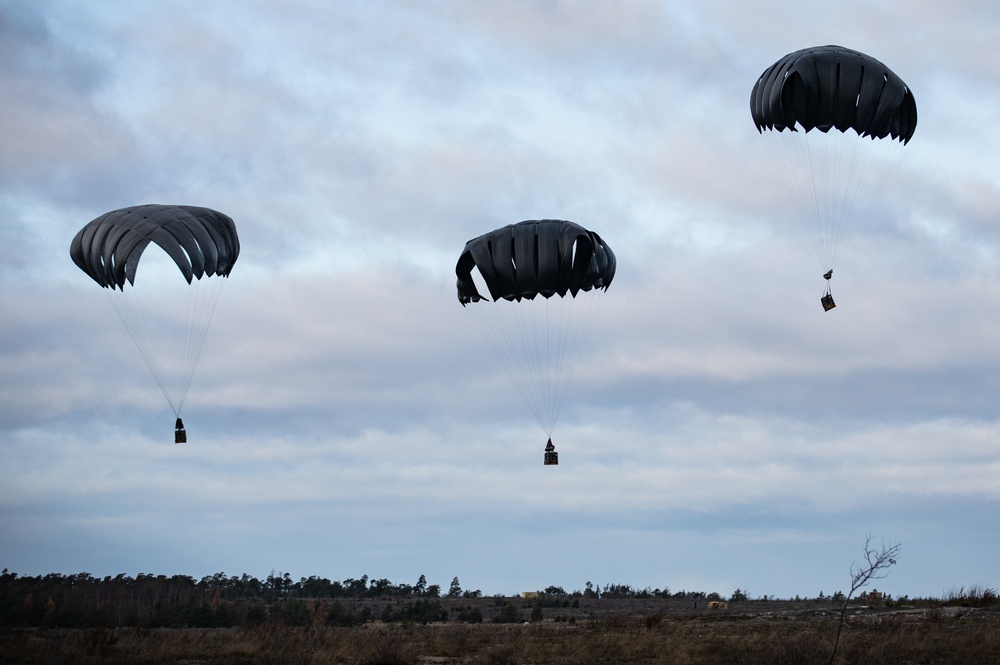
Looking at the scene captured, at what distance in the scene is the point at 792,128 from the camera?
132 feet

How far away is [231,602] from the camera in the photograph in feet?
231

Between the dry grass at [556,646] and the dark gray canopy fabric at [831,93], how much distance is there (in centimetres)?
1726

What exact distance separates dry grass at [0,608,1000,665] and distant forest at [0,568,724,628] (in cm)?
352

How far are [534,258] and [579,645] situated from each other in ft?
41.0

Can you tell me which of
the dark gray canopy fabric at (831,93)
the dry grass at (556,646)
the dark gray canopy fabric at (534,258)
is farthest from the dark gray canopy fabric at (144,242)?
the dark gray canopy fabric at (831,93)

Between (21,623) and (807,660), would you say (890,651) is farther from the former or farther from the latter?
(21,623)

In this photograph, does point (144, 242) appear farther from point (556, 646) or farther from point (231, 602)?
point (231, 602)

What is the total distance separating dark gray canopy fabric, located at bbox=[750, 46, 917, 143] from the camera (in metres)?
39.4

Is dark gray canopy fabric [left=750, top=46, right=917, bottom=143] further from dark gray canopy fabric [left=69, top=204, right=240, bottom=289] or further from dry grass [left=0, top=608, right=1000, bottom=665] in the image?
dark gray canopy fabric [left=69, top=204, right=240, bottom=289]

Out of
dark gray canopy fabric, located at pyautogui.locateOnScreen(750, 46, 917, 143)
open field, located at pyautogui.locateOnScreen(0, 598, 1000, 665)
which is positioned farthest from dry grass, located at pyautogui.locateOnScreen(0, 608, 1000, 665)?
dark gray canopy fabric, located at pyautogui.locateOnScreen(750, 46, 917, 143)

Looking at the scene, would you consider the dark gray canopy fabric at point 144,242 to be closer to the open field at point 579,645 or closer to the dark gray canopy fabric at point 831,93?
the open field at point 579,645

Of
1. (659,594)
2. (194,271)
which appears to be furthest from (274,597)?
(194,271)

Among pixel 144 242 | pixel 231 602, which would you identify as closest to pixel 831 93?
pixel 144 242

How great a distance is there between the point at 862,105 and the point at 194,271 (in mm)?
23539
